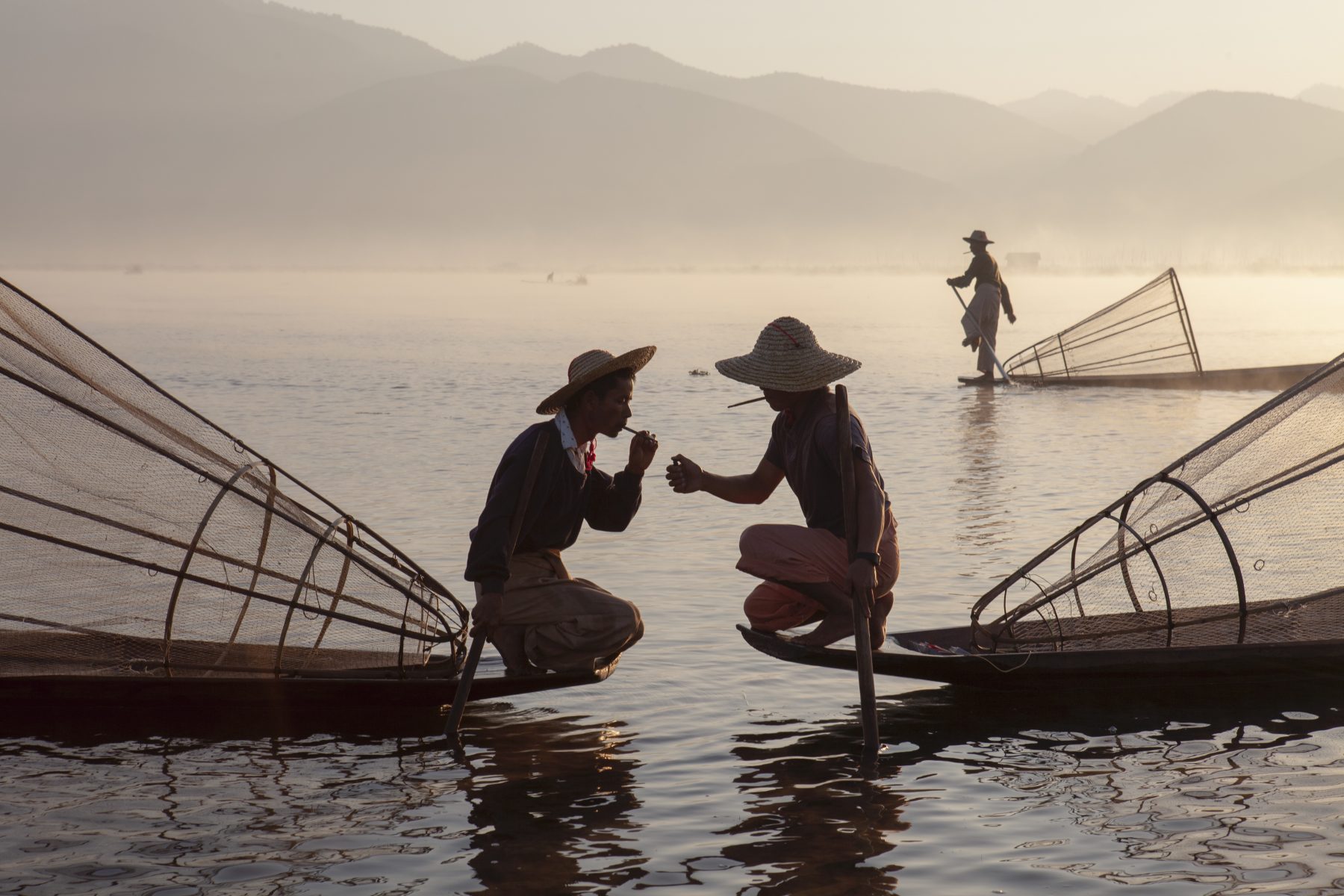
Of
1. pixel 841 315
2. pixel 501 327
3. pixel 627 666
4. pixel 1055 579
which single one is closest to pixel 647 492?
pixel 1055 579

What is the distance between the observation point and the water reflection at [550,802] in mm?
4984

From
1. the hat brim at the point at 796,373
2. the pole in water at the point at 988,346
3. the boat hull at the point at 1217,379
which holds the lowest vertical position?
the hat brim at the point at 796,373

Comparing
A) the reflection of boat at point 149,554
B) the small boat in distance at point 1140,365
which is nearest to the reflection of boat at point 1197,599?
the reflection of boat at point 149,554

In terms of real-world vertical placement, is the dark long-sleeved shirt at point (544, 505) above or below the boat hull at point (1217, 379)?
below

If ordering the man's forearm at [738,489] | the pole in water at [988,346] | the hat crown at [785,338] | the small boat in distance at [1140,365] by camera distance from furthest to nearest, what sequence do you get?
the pole in water at [988,346] < the small boat in distance at [1140,365] < the man's forearm at [738,489] < the hat crown at [785,338]

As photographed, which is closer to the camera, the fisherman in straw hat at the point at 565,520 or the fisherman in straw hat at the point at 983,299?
the fisherman in straw hat at the point at 565,520

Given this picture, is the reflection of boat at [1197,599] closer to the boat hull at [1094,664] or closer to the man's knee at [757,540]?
the boat hull at [1094,664]

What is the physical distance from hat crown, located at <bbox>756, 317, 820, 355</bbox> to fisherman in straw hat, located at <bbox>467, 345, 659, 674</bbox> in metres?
0.49

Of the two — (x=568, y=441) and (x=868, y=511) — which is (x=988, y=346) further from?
(x=568, y=441)

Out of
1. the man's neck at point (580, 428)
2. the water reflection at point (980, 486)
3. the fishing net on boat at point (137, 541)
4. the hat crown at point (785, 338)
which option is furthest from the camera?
the water reflection at point (980, 486)

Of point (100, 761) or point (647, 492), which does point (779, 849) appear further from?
point (647, 492)

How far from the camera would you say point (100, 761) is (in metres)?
5.95

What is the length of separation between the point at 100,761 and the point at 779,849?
2603mm

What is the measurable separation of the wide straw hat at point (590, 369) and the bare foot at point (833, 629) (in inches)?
50.1
